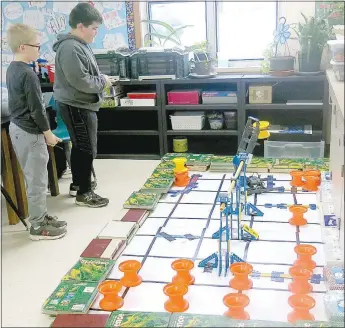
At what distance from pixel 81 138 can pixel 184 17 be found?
1.83 m

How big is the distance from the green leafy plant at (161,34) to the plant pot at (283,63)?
2.86 ft

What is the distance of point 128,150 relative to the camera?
4508mm

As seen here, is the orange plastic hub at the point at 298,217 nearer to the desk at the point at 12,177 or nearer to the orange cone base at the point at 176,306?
the orange cone base at the point at 176,306

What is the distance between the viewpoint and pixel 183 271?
216cm

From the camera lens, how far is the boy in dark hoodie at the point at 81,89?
292 cm

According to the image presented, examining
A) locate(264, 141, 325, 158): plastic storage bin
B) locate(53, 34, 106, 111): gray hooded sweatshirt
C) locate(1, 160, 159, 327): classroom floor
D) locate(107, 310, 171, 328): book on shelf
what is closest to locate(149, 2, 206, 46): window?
locate(264, 141, 325, 158): plastic storage bin

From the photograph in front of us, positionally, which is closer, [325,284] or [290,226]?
[325,284]

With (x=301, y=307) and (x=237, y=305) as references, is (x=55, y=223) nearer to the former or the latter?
(x=237, y=305)

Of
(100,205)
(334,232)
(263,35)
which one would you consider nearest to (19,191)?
(100,205)

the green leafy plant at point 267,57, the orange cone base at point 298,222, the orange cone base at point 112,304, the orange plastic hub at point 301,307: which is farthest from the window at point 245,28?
the orange cone base at point 112,304

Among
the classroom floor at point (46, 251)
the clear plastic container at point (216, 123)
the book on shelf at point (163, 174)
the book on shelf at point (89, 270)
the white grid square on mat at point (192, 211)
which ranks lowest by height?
the classroom floor at point (46, 251)

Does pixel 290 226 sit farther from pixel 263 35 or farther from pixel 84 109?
pixel 263 35

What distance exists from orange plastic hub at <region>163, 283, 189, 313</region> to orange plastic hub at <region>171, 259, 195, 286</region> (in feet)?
0.25

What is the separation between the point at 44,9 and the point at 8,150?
1.96m
